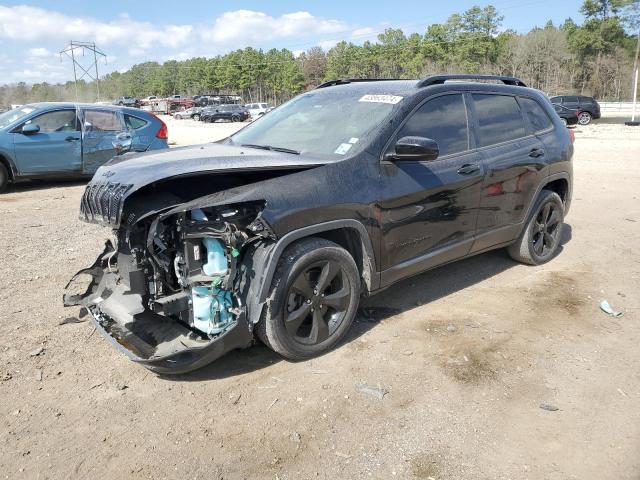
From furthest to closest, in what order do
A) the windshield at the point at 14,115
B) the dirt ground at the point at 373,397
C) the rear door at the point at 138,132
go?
the rear door at the point at 138,132 < the windshield at the point at 14,115 < the dirt ground at the point at 373,397

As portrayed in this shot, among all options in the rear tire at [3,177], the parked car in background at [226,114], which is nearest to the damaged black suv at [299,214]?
the rear tire at [3,177]

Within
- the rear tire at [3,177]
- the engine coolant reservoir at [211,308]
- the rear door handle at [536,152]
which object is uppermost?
the rear door handle at [536,152]

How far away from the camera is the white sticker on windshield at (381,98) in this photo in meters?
4.06

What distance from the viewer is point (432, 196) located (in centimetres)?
407

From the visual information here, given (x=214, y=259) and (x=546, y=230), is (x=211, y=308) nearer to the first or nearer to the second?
(x=214, y=259)

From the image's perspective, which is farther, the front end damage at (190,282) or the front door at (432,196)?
the front door at (432,196)

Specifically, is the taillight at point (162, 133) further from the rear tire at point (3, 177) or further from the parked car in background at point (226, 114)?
the parked car in background at point (226, 114)

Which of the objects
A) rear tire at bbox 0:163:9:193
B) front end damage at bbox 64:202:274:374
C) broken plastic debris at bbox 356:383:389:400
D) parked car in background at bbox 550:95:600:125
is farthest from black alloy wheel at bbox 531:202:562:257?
parked car in background at bbox 550:95:600:125

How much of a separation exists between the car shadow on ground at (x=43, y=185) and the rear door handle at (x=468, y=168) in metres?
8.78

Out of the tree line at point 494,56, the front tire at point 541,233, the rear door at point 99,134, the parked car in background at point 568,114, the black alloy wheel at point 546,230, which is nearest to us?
the front tire at point 541,233

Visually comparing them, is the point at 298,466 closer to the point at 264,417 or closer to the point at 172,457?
the point at 264,417

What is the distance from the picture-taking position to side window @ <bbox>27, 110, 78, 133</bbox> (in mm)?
9883

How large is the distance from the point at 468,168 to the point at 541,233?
69.0 inches

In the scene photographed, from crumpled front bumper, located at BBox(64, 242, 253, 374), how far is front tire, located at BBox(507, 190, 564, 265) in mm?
3339
